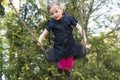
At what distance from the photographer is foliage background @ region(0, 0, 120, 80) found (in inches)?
651

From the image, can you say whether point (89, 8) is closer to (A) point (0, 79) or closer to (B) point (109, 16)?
(B) point (109, 16)

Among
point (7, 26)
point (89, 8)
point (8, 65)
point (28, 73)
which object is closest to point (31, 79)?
point (28, 73)

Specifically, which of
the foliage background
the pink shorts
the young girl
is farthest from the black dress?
the foliage background

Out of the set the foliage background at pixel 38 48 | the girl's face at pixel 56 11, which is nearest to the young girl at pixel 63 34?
the girl's face at pixel 56 11

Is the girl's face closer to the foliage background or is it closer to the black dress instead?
the black dress

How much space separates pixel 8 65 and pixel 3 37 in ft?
4.43

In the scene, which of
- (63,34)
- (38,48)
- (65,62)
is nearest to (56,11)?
(63,34)

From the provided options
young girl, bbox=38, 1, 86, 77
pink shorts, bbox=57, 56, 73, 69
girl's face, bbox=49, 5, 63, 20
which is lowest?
pink shorts, bbox=57, 56, 73, 69

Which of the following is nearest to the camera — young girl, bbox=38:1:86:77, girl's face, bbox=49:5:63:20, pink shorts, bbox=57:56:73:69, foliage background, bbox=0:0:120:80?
girl's face, bbox=49:5:63:20

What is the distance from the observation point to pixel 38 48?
16609mm

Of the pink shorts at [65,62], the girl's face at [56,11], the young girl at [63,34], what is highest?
the girl's face at [56,11]

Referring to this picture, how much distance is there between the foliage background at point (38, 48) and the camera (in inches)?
651

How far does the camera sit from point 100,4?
2006cm

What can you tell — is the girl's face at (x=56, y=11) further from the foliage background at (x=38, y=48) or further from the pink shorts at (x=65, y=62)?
the foliage background at (x=38, y=48)
